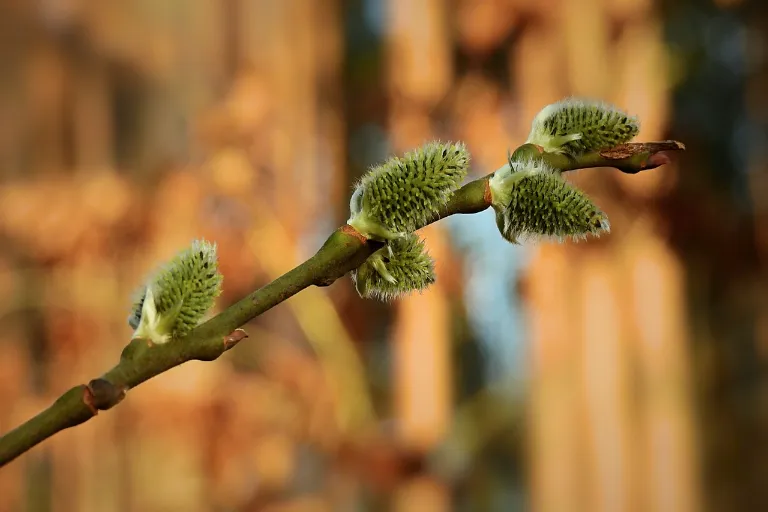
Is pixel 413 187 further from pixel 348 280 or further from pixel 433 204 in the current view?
pixel 348 280

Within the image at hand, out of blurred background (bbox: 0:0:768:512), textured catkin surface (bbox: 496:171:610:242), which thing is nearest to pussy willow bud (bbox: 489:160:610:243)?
textured catkin surface (bbox: 496:171:610:242)

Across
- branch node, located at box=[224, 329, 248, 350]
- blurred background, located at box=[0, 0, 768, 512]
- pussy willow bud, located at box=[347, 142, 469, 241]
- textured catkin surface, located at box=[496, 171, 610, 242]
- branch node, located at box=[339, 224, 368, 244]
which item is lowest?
branch node, located at box=[224, 329, 248, 350]

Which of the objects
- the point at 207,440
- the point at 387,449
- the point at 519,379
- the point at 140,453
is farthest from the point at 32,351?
the point at 519,379

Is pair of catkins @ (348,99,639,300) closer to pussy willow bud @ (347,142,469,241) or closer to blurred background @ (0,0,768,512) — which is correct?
pussy willow bud @ (347,142,469,241)

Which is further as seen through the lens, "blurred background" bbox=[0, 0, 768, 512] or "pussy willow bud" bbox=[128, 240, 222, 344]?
"blurred background" bbox=[0, 0, 768, 512]

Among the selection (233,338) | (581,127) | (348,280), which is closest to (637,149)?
(581,127)

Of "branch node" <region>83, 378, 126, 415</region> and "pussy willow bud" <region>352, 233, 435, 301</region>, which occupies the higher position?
"pussy willow bud" <region>352, 233, 435, 301</region>
